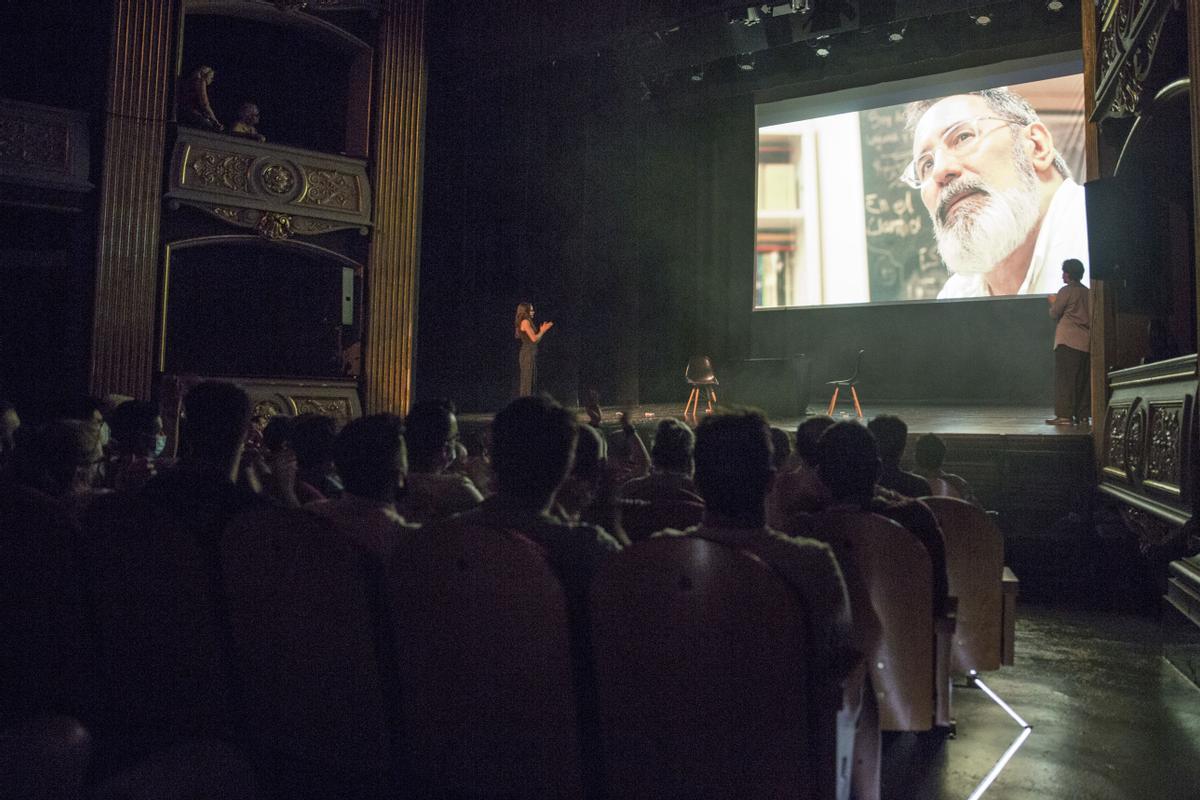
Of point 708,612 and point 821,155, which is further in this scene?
point 821,155

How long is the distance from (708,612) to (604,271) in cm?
1035

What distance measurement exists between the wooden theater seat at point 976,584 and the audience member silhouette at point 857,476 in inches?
19.7

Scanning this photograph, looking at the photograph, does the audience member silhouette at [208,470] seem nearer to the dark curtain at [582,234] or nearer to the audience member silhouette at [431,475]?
the audience member silhouette at [431,475]

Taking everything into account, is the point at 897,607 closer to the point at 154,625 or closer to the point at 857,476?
the point at 857,476

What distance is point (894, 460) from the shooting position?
3082 millimetres

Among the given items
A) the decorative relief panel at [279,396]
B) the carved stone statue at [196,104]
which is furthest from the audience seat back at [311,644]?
the carved stone statue at [196,104]

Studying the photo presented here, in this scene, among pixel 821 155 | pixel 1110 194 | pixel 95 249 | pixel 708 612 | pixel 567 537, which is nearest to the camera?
pixel 708 612

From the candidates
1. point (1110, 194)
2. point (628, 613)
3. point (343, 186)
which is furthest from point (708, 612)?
point (343, 186)

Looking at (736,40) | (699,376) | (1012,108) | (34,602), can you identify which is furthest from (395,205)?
(34,602)

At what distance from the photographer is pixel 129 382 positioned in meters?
7.85

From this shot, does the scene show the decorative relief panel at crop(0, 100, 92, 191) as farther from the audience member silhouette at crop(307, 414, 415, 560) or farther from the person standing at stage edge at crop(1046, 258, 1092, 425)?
the person standing at stage edge at crop(1046, 258, 1092, 425)

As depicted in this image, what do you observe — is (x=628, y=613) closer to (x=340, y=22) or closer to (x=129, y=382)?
(x=129, y=382)

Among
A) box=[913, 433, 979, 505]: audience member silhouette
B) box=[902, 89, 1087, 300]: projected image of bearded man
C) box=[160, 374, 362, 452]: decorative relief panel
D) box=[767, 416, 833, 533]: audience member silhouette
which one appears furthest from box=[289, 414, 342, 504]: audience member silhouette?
box=[902, 89, 1087, 300]: projected image of bearded man

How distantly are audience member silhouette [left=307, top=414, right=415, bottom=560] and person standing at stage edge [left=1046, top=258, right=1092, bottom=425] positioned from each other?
635cm
